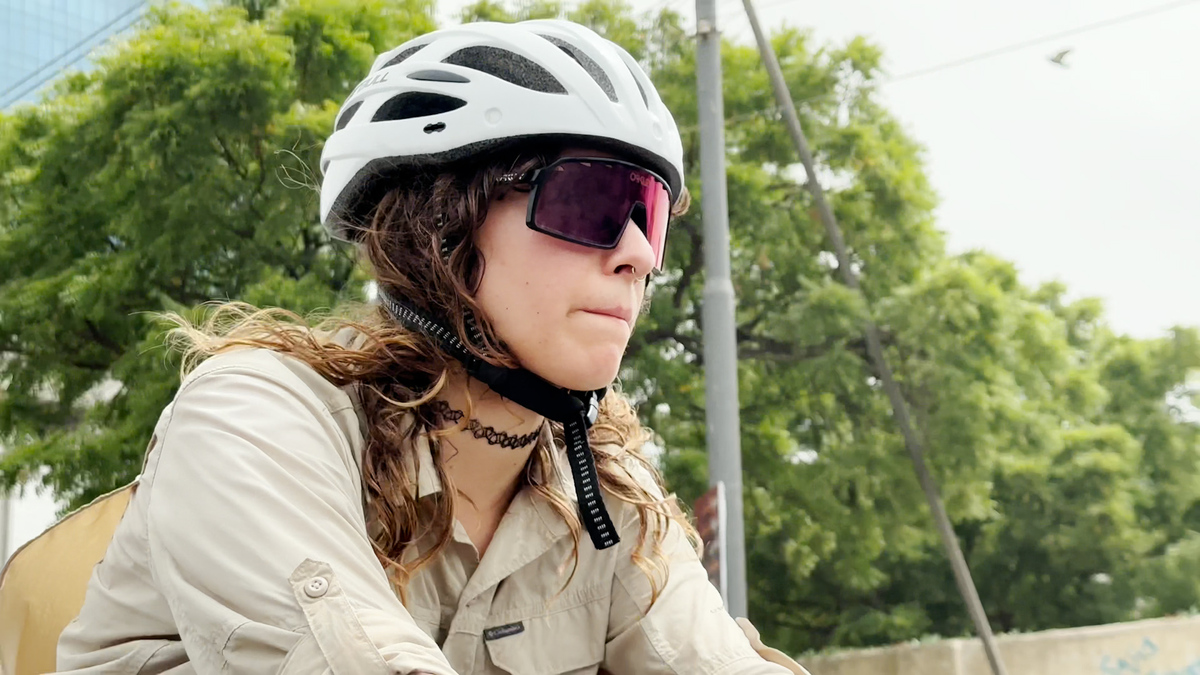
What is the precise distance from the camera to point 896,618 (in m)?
15.2

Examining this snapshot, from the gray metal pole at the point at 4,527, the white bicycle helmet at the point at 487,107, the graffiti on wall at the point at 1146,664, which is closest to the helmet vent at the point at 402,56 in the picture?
the white bicycle helmet at the point at 487,107

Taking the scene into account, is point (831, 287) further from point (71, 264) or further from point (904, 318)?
point (71, 264)

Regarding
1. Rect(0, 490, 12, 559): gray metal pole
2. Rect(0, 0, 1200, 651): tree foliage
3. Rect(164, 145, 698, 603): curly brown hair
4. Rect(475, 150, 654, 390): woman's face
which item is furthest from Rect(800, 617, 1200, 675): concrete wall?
Rect(0, 490, 12, 559): gray metal pole

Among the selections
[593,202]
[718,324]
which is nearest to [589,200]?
[593,202]

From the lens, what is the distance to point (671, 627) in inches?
82.4

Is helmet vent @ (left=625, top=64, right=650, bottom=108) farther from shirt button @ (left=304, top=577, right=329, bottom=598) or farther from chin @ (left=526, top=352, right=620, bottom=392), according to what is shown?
shirt button @ (left=304, top=577, right=329, bottom=598)

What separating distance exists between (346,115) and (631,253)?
2.18 feet

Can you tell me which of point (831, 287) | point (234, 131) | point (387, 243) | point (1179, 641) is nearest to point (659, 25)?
point (831, 287)

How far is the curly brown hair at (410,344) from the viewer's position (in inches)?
72.4

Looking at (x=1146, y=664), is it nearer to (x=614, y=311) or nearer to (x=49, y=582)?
(x=614, y=311)

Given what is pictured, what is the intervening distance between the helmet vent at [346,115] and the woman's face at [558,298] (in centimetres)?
45

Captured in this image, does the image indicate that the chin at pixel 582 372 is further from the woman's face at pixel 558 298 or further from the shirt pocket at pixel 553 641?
the shirt pocket at pixel 553 641

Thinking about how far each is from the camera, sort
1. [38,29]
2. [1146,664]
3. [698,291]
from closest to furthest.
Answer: [698,291], [1146,664], [38,29]

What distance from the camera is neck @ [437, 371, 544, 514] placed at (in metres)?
1.99
